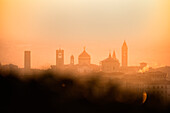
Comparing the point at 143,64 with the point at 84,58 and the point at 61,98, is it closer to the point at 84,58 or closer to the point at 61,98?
the point at 84,58

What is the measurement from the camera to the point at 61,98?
51.8m

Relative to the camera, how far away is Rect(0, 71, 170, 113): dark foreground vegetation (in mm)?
48438

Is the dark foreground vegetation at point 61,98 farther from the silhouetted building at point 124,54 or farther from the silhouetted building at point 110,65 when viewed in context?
the silhouetted building at point 124,54

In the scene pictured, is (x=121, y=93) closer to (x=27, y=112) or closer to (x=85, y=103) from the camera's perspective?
(x=85, y=103)

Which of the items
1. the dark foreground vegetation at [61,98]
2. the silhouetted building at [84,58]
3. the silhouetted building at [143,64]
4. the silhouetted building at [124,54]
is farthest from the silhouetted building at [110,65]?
the dark foreground vegetation at [61,98]

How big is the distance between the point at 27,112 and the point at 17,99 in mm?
3513

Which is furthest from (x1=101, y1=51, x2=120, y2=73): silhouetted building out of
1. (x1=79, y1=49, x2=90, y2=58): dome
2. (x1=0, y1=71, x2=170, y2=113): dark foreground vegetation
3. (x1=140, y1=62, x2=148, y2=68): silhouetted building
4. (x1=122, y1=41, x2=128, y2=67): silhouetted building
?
(x1=0, y1=71, x2=170, y2=113): dark foreground vegetation

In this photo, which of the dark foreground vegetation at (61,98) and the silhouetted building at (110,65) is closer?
the dark foreground vegetation at (61,98)

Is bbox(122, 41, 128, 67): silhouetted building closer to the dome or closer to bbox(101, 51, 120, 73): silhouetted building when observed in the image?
the dome

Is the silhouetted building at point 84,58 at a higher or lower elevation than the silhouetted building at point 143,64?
higher

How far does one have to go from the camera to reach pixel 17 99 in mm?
49188

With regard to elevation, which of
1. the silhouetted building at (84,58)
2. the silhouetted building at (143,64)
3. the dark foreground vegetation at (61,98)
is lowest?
the dark foreground vegetation at (61,98)

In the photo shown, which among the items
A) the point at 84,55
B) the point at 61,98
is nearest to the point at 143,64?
the point at 84,55

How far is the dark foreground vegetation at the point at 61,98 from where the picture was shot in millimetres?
48438
